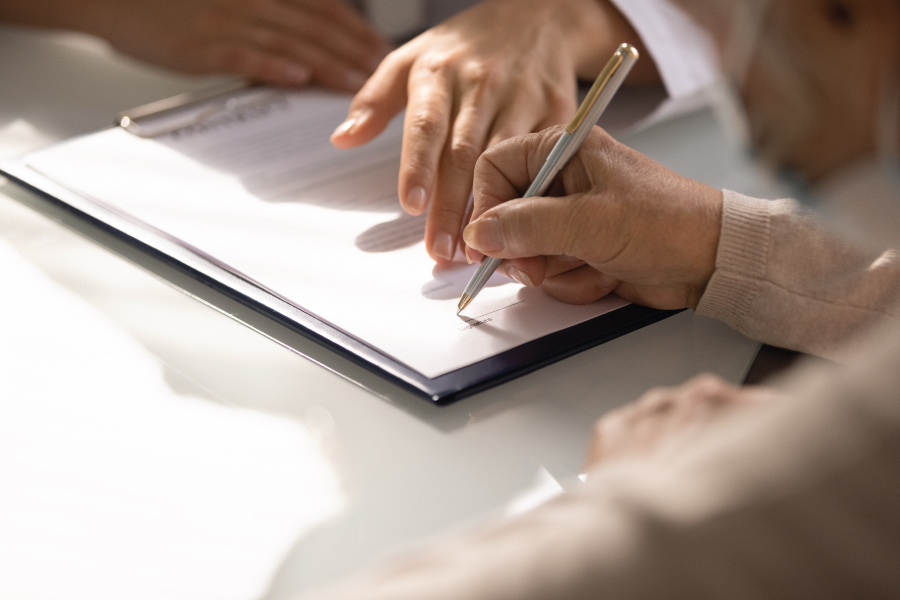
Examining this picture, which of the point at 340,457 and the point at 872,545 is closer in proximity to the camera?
the point at 872,545

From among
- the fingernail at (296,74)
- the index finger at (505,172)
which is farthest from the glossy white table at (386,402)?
the fingernail at (296,74)

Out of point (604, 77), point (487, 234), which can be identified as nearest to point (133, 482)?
point (487, 234)

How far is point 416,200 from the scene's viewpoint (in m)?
0.69

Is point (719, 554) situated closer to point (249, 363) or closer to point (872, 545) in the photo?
point (872, 545)

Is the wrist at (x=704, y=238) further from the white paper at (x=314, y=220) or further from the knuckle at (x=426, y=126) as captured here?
the knuckle at (x=426, y=126)

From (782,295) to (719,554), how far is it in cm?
37

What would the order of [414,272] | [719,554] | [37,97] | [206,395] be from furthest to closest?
[37,97]
[414,272]
[206,395]
[719,554]

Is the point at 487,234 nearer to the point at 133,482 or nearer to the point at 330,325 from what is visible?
the point at 330,325

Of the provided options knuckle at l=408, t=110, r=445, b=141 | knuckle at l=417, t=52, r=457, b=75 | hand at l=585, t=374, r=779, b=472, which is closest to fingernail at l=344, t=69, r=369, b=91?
knuckle at l=417, t=52, r=457, b=75

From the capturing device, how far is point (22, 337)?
1.87 ft

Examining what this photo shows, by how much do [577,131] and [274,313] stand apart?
25 centimetres

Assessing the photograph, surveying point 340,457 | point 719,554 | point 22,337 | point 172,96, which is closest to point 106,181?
point 22,337

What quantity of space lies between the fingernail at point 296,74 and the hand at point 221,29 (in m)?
0.06

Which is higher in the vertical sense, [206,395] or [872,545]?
[872,545]
